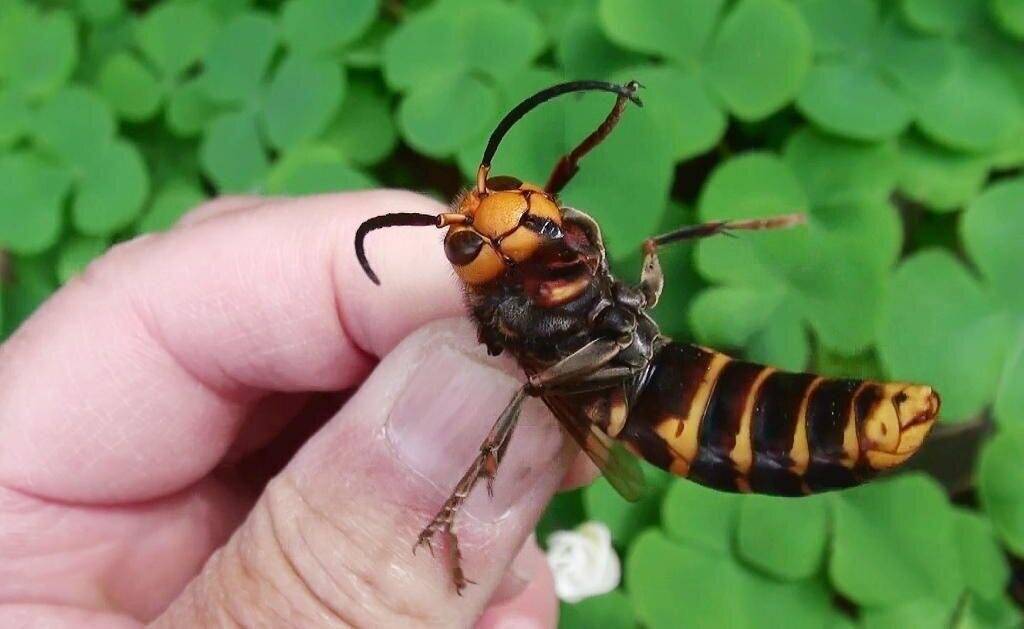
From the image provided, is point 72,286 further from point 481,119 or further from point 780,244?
point 780,244

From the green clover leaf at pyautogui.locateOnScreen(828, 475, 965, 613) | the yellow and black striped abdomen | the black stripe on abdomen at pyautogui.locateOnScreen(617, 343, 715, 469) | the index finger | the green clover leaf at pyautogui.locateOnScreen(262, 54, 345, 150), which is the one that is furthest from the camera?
the green clover leaf at pyautogui.locateOnScreen(262, 54, 345, 150)

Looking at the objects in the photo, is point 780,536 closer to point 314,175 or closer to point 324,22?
point 314,175

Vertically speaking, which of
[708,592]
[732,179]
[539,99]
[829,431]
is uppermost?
[539,99]

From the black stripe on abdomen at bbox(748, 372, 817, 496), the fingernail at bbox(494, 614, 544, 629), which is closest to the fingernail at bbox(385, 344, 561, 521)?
the black stripe on abdomen at bbox(748, 372, 817, 496)

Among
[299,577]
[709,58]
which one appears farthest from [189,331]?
[709,58]

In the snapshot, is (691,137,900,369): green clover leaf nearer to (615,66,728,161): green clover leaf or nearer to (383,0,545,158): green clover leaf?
(615,66,728,161): green clover leaf

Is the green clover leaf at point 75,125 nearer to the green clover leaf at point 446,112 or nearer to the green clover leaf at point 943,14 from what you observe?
the green clover leaf at point 446,112
